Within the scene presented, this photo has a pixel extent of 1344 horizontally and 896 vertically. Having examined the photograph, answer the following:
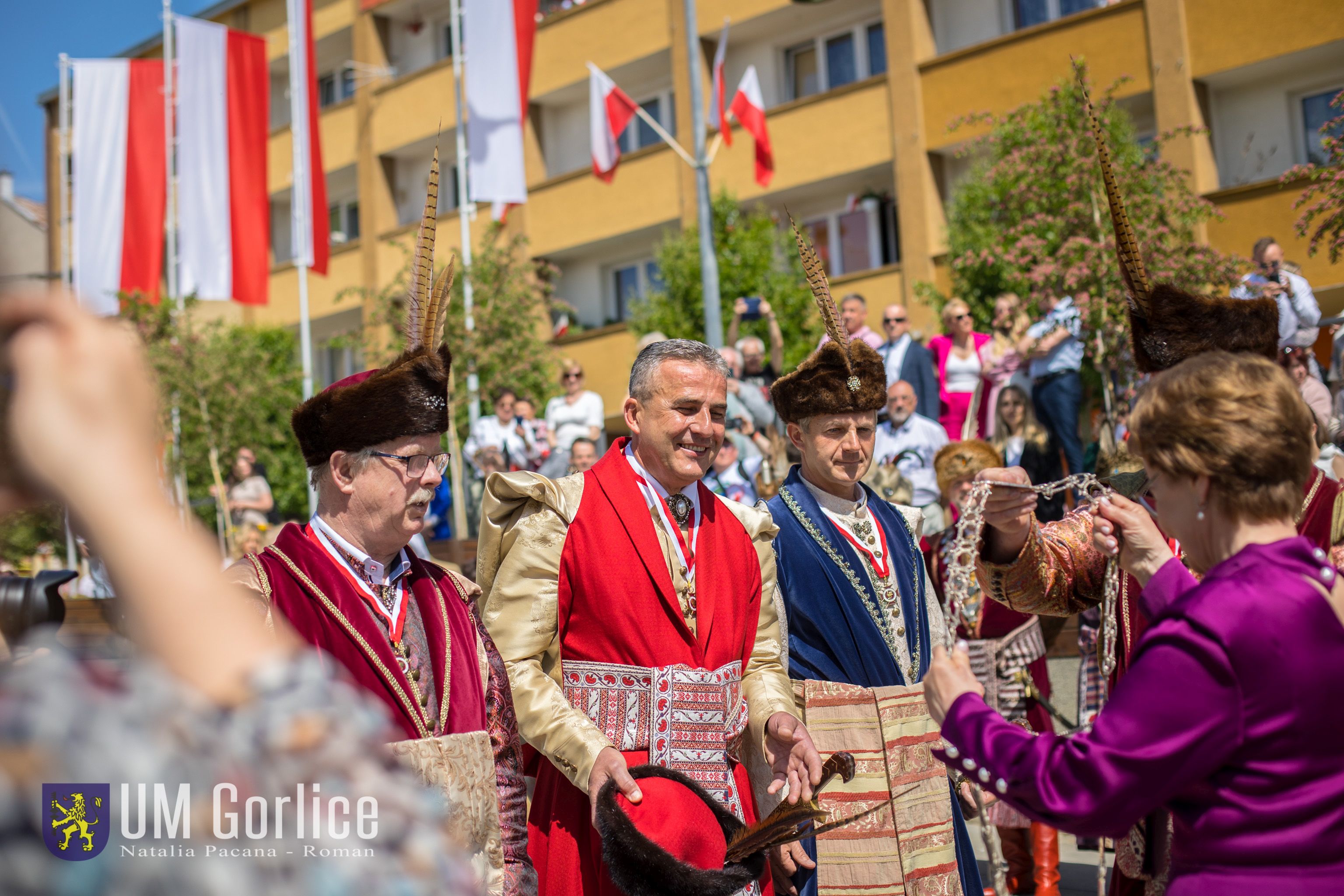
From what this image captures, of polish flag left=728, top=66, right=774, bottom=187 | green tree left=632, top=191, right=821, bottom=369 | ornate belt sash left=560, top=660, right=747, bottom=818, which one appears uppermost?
polish flag left=728, top=66, right=774, bottom=187

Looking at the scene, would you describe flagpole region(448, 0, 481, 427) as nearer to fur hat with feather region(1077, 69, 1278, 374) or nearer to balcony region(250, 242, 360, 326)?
balcony region(250, 242, 360, 326)

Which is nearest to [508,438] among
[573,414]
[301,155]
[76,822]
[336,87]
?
[573,414]

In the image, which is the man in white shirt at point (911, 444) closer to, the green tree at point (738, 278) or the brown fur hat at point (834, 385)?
the brown fur hat at point (834, 385)

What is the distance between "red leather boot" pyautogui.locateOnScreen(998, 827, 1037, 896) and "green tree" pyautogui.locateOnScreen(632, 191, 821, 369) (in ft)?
41.1

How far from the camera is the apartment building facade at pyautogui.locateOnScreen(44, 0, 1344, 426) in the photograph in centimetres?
1633

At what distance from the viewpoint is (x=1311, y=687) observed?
2.04m

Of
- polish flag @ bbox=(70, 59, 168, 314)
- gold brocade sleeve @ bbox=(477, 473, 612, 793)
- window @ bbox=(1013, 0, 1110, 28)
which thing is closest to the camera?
gold brocade sleeve @ bbox=(477, 473, 612, 793)

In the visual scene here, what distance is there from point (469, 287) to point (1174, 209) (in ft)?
33.9

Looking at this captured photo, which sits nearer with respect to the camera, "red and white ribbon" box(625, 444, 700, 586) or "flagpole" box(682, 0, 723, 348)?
"red and white ribbon" box(625, 444, 700, 586)

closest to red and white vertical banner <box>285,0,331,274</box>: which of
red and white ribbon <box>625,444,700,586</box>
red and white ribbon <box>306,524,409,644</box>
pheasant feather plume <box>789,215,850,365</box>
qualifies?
pheasant feather plume <box>789,215,850,365</box>

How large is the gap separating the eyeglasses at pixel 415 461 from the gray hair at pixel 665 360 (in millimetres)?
844

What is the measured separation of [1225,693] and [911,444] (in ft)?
24.8

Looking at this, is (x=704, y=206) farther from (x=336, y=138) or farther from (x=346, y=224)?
(x=346, y=224)

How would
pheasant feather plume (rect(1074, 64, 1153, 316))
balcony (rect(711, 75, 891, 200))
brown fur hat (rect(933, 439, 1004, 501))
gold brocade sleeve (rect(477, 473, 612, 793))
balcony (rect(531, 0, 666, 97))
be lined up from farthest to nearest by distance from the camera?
balcony (rect(531, 0, 666, 97)) → balcony (rect(711, 75, 891, 200)) → brown fur hat (rect(933, 439, 1004, 501)) → pheasant feather plume (rect(1074, 64, 1153, 316)) → gold brocade sleeve (rect(477, 473, 612, 793))
